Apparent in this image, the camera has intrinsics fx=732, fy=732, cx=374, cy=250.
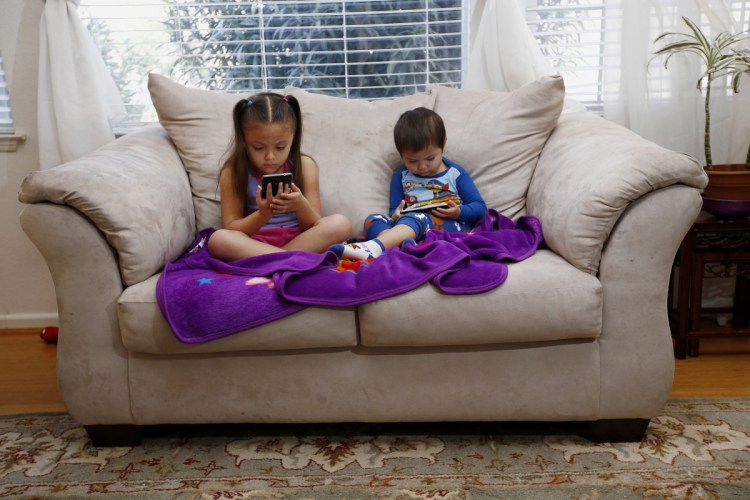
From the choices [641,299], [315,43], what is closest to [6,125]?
[315,43]

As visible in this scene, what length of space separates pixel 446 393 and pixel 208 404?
61 centimetres

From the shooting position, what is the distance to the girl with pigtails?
6.82ft

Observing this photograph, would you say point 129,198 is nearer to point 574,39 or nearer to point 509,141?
point 509,141

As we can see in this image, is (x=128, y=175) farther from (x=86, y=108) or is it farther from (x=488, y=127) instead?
(x=488, y=127)

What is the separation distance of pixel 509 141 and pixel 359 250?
0.66 m

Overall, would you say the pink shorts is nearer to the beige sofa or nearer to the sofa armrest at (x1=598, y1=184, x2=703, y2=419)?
the beige sofa


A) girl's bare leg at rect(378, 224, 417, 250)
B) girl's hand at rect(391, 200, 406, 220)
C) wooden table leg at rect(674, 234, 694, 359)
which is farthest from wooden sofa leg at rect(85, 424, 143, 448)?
wooden table leg at rect(674, 234, 694, 359)

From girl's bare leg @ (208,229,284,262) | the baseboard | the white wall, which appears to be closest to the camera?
girl's bare leg @ (208,229,284,262)

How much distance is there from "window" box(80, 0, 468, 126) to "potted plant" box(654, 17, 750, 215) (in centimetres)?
84

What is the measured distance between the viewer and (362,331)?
1.80 m

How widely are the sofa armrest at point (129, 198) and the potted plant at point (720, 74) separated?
171cm

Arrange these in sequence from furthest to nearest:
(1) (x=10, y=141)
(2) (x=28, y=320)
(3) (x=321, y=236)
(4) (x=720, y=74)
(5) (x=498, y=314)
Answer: (2) (x=28, y=320) < (1) (x=10, y=141) < (4) (x=720, y=74) < (3) (x=321, y=236) < (5) (x=498, y=314)

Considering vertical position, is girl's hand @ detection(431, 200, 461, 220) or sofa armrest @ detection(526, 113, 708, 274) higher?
sofa armrest @ detection(526, 113, 708, 274)

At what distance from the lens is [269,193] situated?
2070 mm
